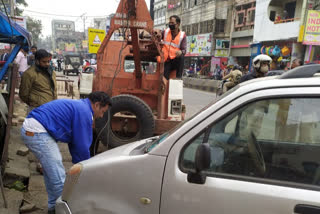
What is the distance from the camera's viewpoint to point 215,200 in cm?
157

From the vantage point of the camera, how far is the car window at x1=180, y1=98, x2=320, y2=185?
5.16 feet

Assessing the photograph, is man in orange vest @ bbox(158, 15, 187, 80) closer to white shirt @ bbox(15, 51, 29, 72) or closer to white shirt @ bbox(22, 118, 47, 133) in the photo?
white shirt @ bbox(22, 118, 47, 133)

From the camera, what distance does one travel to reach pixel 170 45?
5605 millimetres

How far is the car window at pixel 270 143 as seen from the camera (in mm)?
1573

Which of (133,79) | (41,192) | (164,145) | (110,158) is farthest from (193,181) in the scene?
(133,79)

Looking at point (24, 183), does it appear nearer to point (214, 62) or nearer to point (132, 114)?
point (132, 114)

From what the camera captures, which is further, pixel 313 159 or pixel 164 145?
pixel 164 145

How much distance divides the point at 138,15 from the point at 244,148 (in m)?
3.53

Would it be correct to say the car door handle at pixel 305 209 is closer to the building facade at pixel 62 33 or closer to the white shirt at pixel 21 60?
the white shirt at pixel 21 60

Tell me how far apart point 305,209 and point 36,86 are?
3838 mm

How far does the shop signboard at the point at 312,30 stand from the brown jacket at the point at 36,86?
15030mm

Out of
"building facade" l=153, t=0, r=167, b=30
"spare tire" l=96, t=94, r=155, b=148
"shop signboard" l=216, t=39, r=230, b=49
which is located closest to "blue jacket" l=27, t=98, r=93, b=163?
"spare tire" l=96, t=94, r=155, b=148

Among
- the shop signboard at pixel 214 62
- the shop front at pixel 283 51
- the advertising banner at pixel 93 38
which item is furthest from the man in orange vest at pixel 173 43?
the shop signboard at pixel 214 62

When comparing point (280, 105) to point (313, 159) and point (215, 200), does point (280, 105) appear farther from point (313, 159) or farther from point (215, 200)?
point (215, 200)
